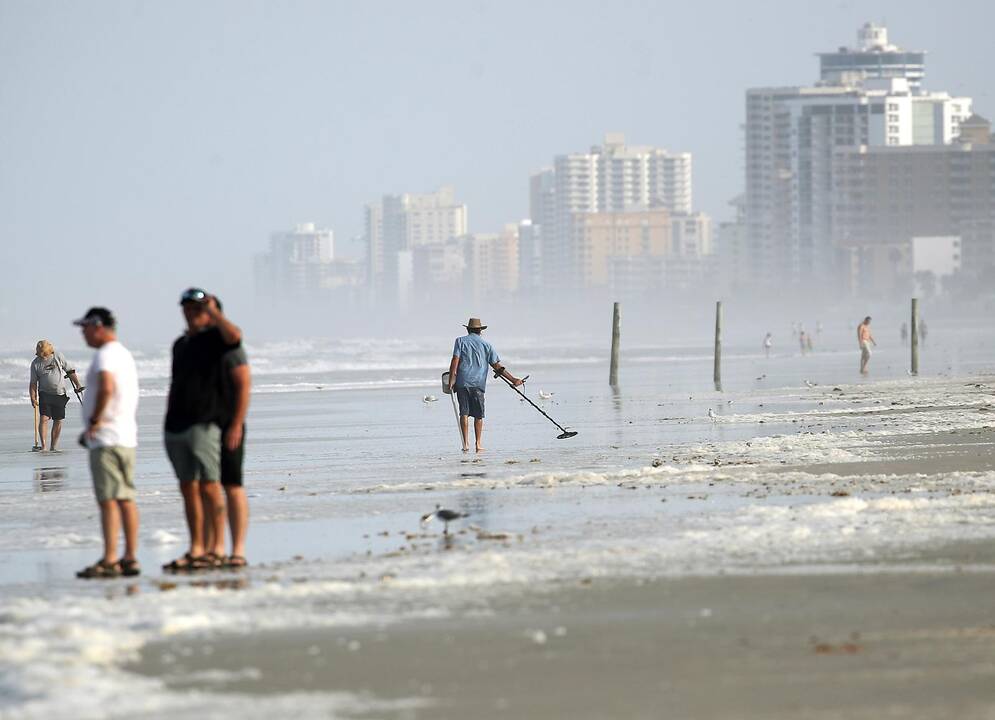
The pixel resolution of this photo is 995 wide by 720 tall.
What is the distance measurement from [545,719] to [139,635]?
232 centimetres

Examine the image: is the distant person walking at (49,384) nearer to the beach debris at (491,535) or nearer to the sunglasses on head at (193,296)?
the beach debris at (491,535)

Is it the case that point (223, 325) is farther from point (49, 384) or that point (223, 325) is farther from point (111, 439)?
point (49, 384)

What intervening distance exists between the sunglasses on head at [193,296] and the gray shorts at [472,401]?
8948mm

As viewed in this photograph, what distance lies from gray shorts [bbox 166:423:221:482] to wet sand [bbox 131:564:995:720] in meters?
2.21

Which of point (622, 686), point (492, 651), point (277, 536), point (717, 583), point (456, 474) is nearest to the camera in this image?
point (622, 686)

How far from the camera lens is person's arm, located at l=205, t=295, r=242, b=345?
9.52 meters

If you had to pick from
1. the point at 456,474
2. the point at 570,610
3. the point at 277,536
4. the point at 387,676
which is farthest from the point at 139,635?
the point at 456,474

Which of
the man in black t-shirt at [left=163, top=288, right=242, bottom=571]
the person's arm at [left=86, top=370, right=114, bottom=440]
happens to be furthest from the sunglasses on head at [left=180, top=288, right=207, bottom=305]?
the person's arm at [left=86, top=370, right=114, bottom=440]

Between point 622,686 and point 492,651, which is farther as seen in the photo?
point 492,651

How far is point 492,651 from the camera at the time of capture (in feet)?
23.4

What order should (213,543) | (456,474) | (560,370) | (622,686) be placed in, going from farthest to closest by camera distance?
(560,370)
(456,474)
(213,543)
(622,686)

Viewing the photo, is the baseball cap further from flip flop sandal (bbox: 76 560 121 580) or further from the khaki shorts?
flip flop sandal (bbox: 76 560 121 580)

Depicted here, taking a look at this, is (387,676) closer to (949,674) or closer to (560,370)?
(949,674)

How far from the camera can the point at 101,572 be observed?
376 inches
